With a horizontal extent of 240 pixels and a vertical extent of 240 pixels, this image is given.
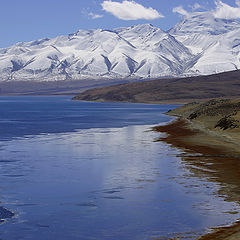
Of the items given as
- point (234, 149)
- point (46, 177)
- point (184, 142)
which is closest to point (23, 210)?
point (46, 177)

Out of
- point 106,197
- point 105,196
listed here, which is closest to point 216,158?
point 105,196

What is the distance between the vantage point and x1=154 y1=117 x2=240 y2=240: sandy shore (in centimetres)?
2500

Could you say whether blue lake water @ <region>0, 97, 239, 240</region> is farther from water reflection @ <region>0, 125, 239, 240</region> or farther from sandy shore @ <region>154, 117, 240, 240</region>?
sandy shore @ <region>154, 117, 240, 240</region>

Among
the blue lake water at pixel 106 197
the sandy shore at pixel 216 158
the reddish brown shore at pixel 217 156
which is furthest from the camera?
the reddish brown shore at pixel 217 156

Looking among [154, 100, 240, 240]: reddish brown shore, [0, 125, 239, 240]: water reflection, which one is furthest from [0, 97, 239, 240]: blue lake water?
[154, 100, 240, 240]: reddish brown shore

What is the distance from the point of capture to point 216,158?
5122cm

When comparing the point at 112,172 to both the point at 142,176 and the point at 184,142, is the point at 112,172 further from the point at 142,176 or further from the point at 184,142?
the point at 184,142

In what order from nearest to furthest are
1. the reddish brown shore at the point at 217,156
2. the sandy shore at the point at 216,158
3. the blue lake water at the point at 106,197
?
1. the sandy shore at the point at 216,158
2. the blue lake water at the point at 106,197
3. the reddish brown shore at the point at 217,156

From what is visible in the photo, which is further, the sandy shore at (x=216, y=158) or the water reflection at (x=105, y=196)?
the water reflection at (x=105, y=196)

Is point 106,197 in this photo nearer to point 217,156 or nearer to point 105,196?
point 105,196

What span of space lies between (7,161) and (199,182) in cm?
2207

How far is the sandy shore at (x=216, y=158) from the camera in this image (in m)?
25.0

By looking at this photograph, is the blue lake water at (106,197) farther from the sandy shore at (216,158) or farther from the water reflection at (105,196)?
the sandy shore at (216,158)

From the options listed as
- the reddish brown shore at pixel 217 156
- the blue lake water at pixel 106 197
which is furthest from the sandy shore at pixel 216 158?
the blue lake water at pixel 106 197
